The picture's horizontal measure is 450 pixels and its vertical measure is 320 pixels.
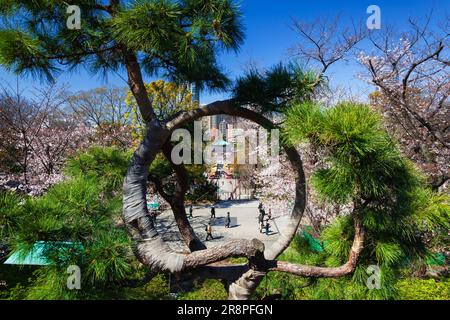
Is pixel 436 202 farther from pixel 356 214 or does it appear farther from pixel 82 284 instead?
pixel 82 284

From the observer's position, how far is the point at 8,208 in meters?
1.15

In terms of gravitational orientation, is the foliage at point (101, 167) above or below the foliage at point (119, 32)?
below

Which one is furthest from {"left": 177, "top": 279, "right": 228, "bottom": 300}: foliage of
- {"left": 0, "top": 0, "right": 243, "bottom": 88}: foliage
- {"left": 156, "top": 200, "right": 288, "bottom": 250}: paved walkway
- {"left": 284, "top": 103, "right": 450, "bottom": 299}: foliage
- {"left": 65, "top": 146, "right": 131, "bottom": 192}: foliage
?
{"left": 0, "top": 0, "right": 243, "bottom": 88}: foliage

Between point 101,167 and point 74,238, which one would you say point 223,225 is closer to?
point 101,167

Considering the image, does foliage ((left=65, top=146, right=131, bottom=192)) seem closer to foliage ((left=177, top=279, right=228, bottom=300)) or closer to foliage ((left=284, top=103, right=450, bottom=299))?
foliage ((left=284, top=103, right=450, bottom=299))

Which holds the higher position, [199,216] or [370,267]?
[370,267]

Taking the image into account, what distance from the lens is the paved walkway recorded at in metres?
8.18

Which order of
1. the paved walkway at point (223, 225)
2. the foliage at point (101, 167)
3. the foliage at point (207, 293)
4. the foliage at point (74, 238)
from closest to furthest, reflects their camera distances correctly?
the foliage at point (74, 238)
the foliage at point (101, 167)
the foliage at point (207, 293)
the paved walkway at point (223, 225)

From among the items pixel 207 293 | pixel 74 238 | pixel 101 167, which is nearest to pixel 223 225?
pixel 207 293

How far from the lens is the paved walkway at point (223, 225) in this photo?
8.18m

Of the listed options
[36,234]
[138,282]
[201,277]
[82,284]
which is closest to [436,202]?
[201,277]

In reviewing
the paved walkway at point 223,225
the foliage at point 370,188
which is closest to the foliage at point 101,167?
the foliage at point 370,188

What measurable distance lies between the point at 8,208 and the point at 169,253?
752 millimetres

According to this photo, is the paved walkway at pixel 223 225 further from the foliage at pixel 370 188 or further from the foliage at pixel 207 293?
the foliage at pixel 370 188
